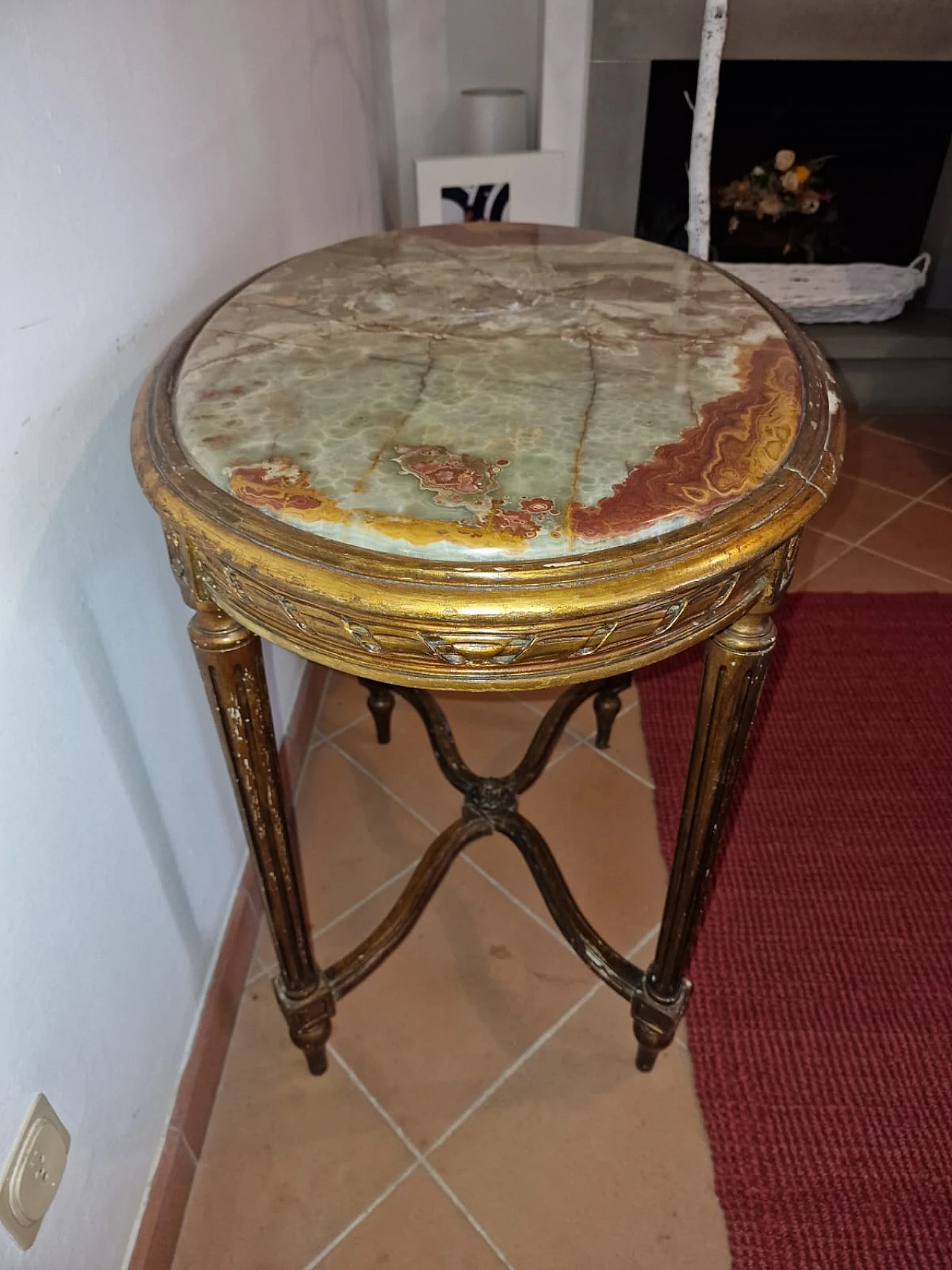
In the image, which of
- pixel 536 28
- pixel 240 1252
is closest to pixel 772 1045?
pixel 240 1252

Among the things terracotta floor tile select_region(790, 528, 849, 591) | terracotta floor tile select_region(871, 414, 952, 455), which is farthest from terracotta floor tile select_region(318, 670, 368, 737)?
terracotta floor tile select_region(871, 414, 952, 455)

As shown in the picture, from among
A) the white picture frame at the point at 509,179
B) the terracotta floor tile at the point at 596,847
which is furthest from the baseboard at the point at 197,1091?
the white picture frame at the point at 509,179

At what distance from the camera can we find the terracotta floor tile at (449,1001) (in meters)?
1.00

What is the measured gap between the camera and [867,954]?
1113 millimetres

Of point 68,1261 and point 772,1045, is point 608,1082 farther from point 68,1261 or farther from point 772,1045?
point 68,1261

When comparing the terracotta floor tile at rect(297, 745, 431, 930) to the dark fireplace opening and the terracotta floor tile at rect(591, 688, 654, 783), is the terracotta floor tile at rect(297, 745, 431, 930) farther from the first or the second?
the dark fireplace opening

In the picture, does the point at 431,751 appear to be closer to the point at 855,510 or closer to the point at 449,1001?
the point at 449,1001

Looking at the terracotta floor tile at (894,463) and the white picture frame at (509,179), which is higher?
the white picture frame at (509,179)

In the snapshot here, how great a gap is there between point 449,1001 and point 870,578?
1.26 meters

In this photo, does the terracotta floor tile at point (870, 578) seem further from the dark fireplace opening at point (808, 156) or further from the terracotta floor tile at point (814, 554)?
the dark fireplace opening at point (808, 156)

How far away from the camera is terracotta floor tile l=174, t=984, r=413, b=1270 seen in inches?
34.3

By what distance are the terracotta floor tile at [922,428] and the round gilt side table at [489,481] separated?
5.65 ft

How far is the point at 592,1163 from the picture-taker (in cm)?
93

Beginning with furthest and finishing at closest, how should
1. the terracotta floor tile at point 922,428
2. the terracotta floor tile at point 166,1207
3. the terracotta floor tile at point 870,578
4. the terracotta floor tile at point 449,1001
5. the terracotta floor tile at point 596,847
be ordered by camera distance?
the terracotta floor tile at point 922,428
the terracotta floor tile at point 870,578
the terracotta floor tile at point 596,847
the terracotta floor tile at point 449,1001
the terracotta floor tile at point 166,1207
